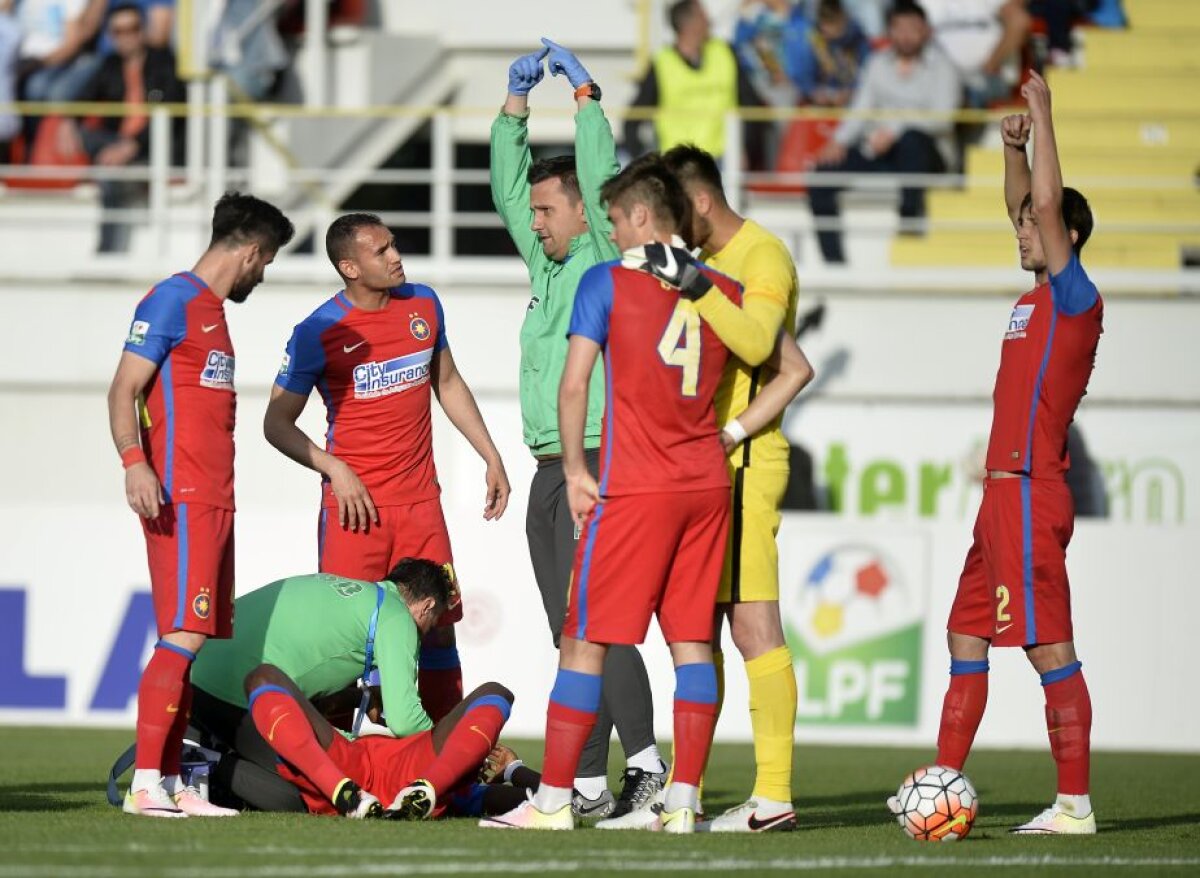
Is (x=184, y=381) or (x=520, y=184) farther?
(x=520, y=184)

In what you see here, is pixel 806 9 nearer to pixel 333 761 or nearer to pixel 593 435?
pixel 593 435

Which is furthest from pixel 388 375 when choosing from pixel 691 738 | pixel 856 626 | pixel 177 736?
pixel 856 626

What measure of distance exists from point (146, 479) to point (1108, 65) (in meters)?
13.9

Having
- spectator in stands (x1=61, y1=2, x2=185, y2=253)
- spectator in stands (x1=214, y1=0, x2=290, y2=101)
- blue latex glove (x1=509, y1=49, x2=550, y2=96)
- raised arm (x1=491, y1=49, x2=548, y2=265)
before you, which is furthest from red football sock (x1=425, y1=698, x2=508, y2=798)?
spectator in stands (x1=214, y1=0, x2=290, y2=101)

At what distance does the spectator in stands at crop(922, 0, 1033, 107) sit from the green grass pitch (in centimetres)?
1020

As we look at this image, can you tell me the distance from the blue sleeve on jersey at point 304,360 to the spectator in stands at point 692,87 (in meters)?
8.71

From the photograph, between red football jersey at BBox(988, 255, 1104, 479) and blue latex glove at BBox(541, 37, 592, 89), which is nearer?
red football jersey at BBox(988, 255, 1104, 479)

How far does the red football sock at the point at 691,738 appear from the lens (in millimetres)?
6270

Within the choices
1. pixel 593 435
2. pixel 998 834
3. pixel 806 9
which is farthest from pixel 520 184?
pixel 806 9

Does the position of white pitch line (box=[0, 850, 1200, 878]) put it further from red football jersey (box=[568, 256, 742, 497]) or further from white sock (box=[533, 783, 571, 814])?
red football jersey (box=[568, 256, 742, 497])

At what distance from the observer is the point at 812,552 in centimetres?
1223

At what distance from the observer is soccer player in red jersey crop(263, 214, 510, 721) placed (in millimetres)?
7750

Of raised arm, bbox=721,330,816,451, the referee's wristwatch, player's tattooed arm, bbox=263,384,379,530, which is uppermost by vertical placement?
the referee's wristwatch

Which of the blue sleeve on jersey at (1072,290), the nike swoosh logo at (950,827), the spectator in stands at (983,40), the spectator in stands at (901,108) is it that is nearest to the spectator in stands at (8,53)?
the spectator in stands at (901,108)
